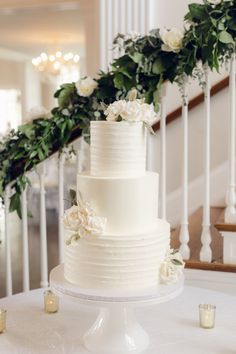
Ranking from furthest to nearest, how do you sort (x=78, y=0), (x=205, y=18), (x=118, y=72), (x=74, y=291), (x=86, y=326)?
(x=78, y=0), (x=118, y=72), (x=205, y=18), (x=86, y=326), (x=74, y=291)

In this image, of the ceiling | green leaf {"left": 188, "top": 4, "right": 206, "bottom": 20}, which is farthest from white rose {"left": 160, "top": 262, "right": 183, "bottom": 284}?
the ceiling

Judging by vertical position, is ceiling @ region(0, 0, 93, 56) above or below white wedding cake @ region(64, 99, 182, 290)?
above

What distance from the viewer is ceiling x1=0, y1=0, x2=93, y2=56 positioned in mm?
4105

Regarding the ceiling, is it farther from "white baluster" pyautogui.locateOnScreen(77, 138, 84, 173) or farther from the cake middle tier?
the cake middle tier

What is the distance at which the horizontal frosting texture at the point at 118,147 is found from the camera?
1.66m

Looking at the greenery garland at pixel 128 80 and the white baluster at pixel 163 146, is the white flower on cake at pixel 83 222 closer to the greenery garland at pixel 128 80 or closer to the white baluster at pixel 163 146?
the greenery garland at pixel 128 80

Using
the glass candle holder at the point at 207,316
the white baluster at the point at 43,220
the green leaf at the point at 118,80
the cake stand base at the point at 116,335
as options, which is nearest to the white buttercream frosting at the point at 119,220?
the cake stand base at the point at 116,335

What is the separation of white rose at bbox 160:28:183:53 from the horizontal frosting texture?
0.66m


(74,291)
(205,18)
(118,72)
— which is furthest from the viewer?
(118,72)

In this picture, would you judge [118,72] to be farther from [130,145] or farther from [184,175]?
[130,145]

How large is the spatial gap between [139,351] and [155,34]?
137 centimetres

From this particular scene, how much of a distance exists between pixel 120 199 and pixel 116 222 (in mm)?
75

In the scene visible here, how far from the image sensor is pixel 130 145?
5.50 feet

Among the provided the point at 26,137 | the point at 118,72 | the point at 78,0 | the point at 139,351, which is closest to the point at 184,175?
the point at 118,72
